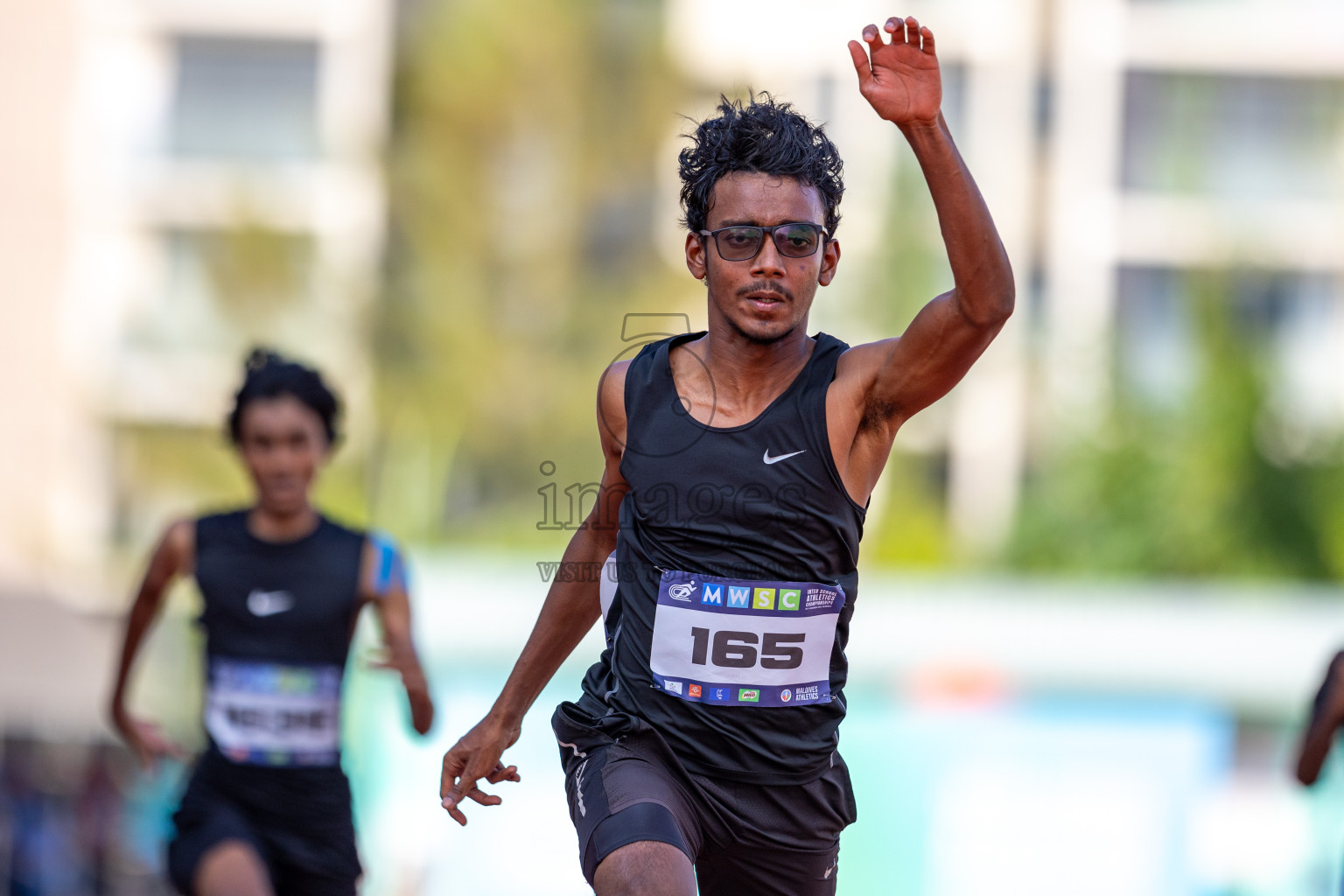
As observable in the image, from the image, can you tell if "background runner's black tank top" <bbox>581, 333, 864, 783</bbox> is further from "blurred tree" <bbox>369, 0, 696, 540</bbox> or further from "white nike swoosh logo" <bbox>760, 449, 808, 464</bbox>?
"blurred tree" <bbox>369, 0, 696, 540</bbox>

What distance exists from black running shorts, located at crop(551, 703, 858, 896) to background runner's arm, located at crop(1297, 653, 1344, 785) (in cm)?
216

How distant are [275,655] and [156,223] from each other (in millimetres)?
24452

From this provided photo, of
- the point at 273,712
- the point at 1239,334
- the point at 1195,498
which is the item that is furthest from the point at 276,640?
the point at 1239,334

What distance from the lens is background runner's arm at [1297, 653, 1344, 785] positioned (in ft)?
16.4

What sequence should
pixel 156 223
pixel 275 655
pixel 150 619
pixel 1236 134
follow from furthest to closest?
pixel 156 223 < pixel 1236 134 < pixel 150 619 < pixel 275 655

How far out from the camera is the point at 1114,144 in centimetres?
2636

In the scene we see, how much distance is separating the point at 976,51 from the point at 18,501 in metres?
19.2

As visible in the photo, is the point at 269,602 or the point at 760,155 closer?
the point at 760,155

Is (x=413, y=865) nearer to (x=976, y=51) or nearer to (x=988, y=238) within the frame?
(x=988, y=238)

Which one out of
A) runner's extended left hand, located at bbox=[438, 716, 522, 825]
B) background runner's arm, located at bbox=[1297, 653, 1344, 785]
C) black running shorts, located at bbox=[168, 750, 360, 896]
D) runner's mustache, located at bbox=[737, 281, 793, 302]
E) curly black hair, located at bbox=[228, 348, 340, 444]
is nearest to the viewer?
runner's mustache, located at bbox=[737, 281, 793, 302]

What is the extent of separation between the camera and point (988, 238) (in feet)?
10.3

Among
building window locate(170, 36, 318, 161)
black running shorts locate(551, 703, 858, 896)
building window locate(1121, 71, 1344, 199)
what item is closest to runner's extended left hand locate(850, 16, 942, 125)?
black running shorts locate(551, 703, 858, 896)

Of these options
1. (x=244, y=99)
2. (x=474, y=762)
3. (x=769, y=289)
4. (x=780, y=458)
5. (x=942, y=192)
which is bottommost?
(x=474, y=762)

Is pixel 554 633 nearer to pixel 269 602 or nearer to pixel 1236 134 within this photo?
pixel 269 602
